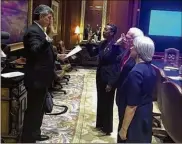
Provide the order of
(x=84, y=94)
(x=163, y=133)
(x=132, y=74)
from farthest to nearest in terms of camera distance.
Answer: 1. (x=84, y=94)
2. (x=163, y=133)
3. (x=132, y=74)

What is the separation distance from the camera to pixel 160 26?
5188 mm

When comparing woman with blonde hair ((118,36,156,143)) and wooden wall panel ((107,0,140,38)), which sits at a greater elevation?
wooden wall panel ((107,0,140,38))

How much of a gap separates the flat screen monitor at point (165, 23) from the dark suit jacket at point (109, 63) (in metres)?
2.41

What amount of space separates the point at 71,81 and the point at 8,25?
3338 millimetres

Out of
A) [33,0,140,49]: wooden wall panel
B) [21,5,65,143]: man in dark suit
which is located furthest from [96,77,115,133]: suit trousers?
[33,0,140,49]: wooden wall panel

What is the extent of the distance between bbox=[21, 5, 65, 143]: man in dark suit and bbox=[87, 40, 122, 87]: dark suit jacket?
1.83 feet

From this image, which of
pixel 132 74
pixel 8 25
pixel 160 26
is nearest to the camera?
pixel 132 74

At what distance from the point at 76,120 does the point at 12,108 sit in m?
1.00

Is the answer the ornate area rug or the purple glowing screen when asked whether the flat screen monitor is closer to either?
the ornate area rug

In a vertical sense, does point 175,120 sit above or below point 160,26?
below

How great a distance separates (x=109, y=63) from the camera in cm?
265

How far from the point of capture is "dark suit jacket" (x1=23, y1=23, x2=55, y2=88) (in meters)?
2.08

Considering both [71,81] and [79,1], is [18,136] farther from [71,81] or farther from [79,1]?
[79,1]

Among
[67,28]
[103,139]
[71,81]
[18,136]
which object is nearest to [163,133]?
[103,139]
